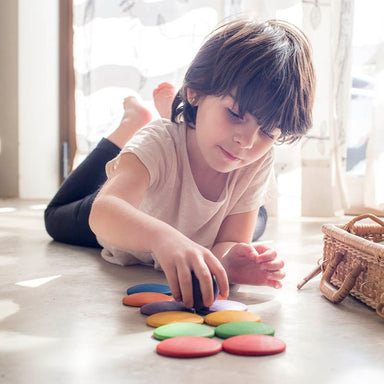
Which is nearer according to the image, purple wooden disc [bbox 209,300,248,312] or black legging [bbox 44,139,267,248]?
purple wooden disc [bbox 209,300,248,312]

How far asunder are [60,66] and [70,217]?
1.69 m

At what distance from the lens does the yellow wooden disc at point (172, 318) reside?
76cm

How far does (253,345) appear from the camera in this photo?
2.17ft

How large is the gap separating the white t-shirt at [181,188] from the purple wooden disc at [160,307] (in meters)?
0.29

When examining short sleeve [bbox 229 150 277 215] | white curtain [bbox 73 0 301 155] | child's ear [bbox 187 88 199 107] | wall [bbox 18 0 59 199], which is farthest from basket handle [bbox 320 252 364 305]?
wall [bbox 18 0 59 199]

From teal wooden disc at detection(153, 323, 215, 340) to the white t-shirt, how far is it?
39 centimetres

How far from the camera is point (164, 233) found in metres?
0.82

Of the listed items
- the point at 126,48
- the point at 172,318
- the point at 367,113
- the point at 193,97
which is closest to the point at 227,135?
the point at 193,97

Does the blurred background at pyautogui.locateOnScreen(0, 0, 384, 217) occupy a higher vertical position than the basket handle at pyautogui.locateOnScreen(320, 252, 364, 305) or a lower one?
higher

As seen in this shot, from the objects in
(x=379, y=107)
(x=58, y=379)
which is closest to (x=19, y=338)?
(x=58, y=379)

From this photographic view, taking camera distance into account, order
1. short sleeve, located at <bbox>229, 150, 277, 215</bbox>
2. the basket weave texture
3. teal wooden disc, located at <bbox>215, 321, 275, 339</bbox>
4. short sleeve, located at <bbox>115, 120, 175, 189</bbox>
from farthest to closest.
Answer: short sleeve, located at <bbox>229, 150, 277, 215</bbox> → short sleeve, located at <bbox>115, 120, 175, 189</bbox> → the basket weave texture → teal wooden disc, located at <bbox>215, 321, 275, 339</bbox>

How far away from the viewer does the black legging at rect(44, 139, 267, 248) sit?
1485mm

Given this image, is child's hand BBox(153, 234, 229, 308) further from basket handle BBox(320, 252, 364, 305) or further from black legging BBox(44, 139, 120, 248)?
black legging BBox(44, 139, 120, 248)

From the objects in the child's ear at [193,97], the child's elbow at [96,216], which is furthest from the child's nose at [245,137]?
the child's elbow at [96,216]
